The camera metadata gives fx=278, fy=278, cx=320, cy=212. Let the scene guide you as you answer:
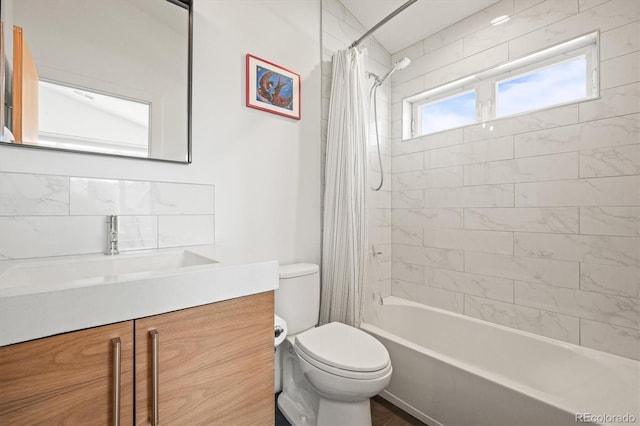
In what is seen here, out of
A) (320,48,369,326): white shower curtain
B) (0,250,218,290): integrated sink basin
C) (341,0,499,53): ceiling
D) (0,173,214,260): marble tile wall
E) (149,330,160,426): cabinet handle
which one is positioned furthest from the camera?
(341,0,499,53): ceiling

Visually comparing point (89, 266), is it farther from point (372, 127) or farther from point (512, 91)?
point (512, 91)

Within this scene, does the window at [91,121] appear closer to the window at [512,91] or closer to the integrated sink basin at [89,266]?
the integrated sink basin at [89,266]

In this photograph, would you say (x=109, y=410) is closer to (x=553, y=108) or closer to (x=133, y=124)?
(x=133, y=124)

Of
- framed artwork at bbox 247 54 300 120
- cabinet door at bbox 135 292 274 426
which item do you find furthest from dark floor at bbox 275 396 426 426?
framed artwork at bbox 247 54 300 120

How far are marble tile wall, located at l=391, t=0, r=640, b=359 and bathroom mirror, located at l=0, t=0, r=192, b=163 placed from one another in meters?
1.79

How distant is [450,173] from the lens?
6.89 feet

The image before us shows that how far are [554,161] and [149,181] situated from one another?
2.21 meters

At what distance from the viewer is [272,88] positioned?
5.60 feet

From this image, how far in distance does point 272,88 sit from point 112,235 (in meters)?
1.17

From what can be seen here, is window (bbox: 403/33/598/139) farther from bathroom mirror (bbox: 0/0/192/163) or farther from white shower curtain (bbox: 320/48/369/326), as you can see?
bathroom mirror (bbox: 0/0/192/163)

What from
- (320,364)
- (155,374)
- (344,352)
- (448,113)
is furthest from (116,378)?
(448,113)

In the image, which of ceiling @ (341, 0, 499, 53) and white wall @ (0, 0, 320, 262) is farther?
ceiling @ (341, 0, 499, 53)

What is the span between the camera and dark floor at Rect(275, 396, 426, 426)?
60.0 inches

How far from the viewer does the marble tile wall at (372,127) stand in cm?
201
